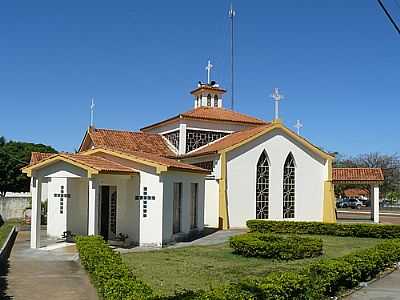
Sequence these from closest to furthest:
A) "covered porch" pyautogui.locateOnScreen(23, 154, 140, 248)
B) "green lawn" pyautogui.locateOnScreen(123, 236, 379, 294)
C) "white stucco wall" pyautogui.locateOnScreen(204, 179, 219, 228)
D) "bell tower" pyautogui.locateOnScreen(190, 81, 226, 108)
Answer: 1. "green lawn" pyautogui.locateOnScreen(123, 236, 379, 294)
2. "covered porch" pyautogui.locateOnScreen(23, 154, 140, 248)
3. "white stucco wall" pyautogui.locateOnScreen(204, 179, 219, 228)
4. "bell tower" pyautogui.locateOnScreen(190, 81, 226, 108)

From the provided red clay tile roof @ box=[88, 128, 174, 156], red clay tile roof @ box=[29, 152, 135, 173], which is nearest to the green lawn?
red clay tile roof @ box=[29, 152, 135, 173]

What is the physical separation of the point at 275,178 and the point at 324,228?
14.4 feet

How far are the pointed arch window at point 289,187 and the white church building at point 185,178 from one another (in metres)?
0.06

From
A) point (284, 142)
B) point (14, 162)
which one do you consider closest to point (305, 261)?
point (284, 142)

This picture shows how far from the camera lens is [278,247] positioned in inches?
671

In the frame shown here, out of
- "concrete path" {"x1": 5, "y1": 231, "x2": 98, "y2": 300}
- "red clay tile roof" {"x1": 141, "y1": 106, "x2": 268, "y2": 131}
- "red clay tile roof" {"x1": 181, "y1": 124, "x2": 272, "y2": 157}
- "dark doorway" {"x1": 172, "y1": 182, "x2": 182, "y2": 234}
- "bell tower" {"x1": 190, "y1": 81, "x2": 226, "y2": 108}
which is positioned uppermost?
"bell tower" {"x1": 190, "y1": 81, "x2": 226, "y2": 108}

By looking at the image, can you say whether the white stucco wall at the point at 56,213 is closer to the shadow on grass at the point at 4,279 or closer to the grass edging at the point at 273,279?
the shadow on grass at the point at 4,279

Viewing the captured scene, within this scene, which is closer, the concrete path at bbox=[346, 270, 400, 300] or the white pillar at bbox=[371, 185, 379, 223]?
the concrete path at bbox=[346, 270, 400, 300]

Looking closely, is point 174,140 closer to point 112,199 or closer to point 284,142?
point 284,142

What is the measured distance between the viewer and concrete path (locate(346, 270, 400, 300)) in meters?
11.3

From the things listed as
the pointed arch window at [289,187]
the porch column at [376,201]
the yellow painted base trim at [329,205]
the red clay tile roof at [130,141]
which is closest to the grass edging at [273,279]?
the pointed arch window at [289,187]

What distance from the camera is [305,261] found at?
16.3 metres

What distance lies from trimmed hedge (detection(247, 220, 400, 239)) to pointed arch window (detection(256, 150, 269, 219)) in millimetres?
2670

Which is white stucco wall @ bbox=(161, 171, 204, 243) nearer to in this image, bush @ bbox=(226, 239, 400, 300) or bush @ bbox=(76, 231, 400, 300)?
bush @ bbox=(76, 231, 400, 300)
